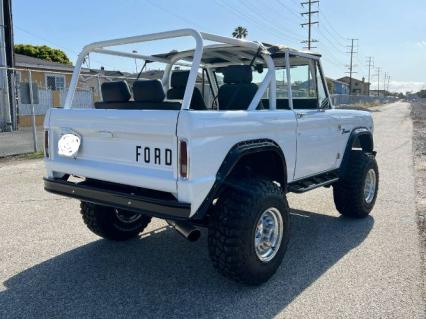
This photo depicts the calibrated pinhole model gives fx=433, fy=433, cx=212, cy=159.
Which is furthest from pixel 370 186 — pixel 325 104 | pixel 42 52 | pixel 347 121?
pixel 42 52

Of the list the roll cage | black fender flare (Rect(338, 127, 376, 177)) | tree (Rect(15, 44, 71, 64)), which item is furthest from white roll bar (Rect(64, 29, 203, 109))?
tree (Rect(15, 44, 71, 64))

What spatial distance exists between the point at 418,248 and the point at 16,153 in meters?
9.60

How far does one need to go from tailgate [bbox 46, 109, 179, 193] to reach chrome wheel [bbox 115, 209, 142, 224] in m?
0.94

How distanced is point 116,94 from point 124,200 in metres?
1.26

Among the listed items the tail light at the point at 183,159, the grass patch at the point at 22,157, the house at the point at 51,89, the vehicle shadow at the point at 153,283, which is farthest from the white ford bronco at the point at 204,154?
the grass patch at the point at 22,157

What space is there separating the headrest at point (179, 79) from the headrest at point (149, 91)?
1230 mm

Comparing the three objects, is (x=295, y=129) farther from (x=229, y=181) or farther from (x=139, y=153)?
(x=139, y=153)

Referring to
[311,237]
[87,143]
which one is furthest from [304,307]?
[87,143]

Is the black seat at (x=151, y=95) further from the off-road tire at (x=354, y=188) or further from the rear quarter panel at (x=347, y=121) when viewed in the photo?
the off-road tire at (x=354, y=188)

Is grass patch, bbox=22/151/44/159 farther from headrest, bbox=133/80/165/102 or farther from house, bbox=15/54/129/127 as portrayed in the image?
headrest, bbox=133/80/165/102

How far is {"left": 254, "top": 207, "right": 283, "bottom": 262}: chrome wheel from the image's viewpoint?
3.84 m

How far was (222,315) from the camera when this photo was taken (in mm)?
3258

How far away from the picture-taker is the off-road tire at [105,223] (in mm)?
4605

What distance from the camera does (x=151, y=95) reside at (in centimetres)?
378
